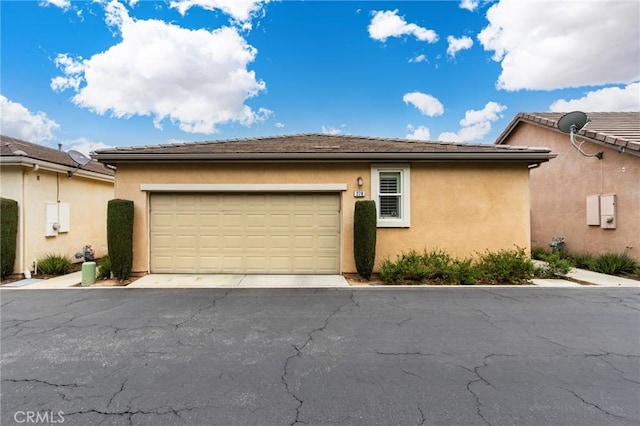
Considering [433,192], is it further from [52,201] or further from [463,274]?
[52,201]

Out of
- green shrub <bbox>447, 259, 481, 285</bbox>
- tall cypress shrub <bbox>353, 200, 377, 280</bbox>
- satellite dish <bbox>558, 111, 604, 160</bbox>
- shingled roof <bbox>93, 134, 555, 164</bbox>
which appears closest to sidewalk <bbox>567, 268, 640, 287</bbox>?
green shrub <bbox>447, 259, 481, 285</bbox>

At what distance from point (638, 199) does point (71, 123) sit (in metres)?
21.9

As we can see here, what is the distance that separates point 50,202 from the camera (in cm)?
924

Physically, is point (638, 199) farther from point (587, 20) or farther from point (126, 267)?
point (126, 267)

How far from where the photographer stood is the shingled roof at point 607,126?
29.4ft

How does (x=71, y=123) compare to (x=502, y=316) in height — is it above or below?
above

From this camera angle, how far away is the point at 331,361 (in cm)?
353

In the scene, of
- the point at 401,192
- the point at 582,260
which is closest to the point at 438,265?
the point at 401,192

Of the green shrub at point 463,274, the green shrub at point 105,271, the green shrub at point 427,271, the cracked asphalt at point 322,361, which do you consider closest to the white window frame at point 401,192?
the green shrub at point 427,271

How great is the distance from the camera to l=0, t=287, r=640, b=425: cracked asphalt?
8.58 feet

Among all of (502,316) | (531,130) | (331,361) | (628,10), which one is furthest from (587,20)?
(331,361)

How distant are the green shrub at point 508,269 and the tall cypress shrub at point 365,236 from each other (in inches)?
112

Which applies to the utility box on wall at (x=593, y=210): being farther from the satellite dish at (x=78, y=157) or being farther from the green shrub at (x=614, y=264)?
the satellite dish at (x=78, y=157)

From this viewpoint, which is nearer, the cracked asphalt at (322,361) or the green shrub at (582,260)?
the cracked asphalt at (322,361)
